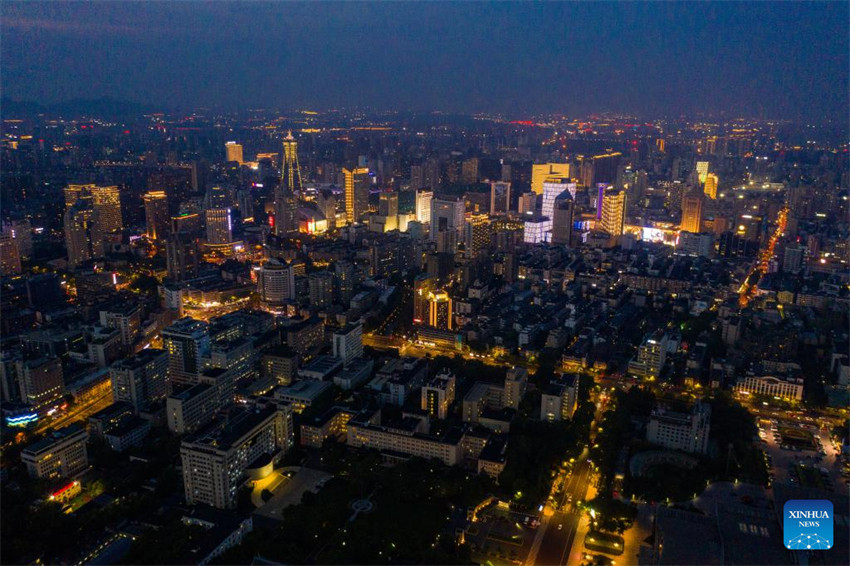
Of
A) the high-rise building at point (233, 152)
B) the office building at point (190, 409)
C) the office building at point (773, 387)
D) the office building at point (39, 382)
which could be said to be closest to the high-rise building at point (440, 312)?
the office building at point (190, 409)

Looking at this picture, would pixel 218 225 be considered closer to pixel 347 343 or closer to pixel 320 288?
pixel 320 288

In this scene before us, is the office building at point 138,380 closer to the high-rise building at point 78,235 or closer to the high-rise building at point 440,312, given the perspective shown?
the high-rise building at point 440,312

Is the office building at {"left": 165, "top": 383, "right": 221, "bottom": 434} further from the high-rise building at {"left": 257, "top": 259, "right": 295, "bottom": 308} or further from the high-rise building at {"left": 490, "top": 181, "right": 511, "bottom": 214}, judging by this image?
the high-rise building at {"left": 490, "top": 181, "right": 511, "bottom": 214}

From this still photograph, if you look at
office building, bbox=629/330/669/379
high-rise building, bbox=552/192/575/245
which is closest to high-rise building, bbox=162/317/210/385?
office building, bbox=629/330/669/379

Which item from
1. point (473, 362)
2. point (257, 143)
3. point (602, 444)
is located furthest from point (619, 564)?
point (257, 143)

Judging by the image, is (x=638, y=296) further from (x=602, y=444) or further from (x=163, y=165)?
(x=163, y=165)
